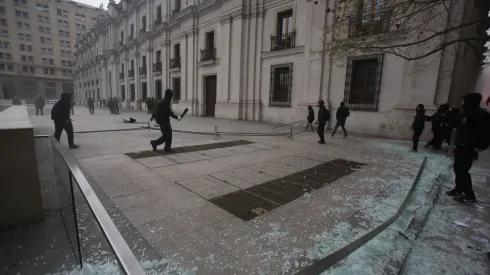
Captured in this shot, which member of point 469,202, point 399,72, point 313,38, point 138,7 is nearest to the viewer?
point 469,202

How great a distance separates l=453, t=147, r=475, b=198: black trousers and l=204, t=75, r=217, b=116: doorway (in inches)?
700

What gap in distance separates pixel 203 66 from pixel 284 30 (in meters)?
8.19

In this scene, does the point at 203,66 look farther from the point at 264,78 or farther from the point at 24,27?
the point at 24,27

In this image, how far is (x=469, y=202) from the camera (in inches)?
149

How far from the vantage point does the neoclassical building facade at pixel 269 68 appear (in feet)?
33.8

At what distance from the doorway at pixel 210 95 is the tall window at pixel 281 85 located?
6421 mm

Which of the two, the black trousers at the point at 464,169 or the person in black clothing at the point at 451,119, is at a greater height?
the person in black clothing at the point at 451,119

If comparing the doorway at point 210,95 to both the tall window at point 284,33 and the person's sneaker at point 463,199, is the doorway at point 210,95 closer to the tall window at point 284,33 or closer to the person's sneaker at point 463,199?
the tall window at point 284,33

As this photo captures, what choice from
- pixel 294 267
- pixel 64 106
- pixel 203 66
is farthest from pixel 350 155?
pixel 203 66

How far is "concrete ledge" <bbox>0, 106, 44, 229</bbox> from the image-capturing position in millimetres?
2580

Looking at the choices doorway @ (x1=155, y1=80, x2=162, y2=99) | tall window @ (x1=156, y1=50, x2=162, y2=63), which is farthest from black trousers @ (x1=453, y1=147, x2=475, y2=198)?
tall window @ (x1=156, y1=50, x2=162, y2=63)

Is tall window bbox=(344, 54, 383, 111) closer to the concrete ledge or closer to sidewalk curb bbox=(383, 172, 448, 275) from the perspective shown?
sidewalk curb bbox=(383, 172, 448, 275)

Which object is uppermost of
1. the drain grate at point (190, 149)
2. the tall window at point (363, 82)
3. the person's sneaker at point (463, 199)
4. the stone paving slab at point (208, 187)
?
the tall window at point (363, 82)

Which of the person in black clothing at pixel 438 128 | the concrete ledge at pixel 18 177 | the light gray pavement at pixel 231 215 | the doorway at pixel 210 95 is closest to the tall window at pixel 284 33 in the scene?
the doorway at pixel 210 95
